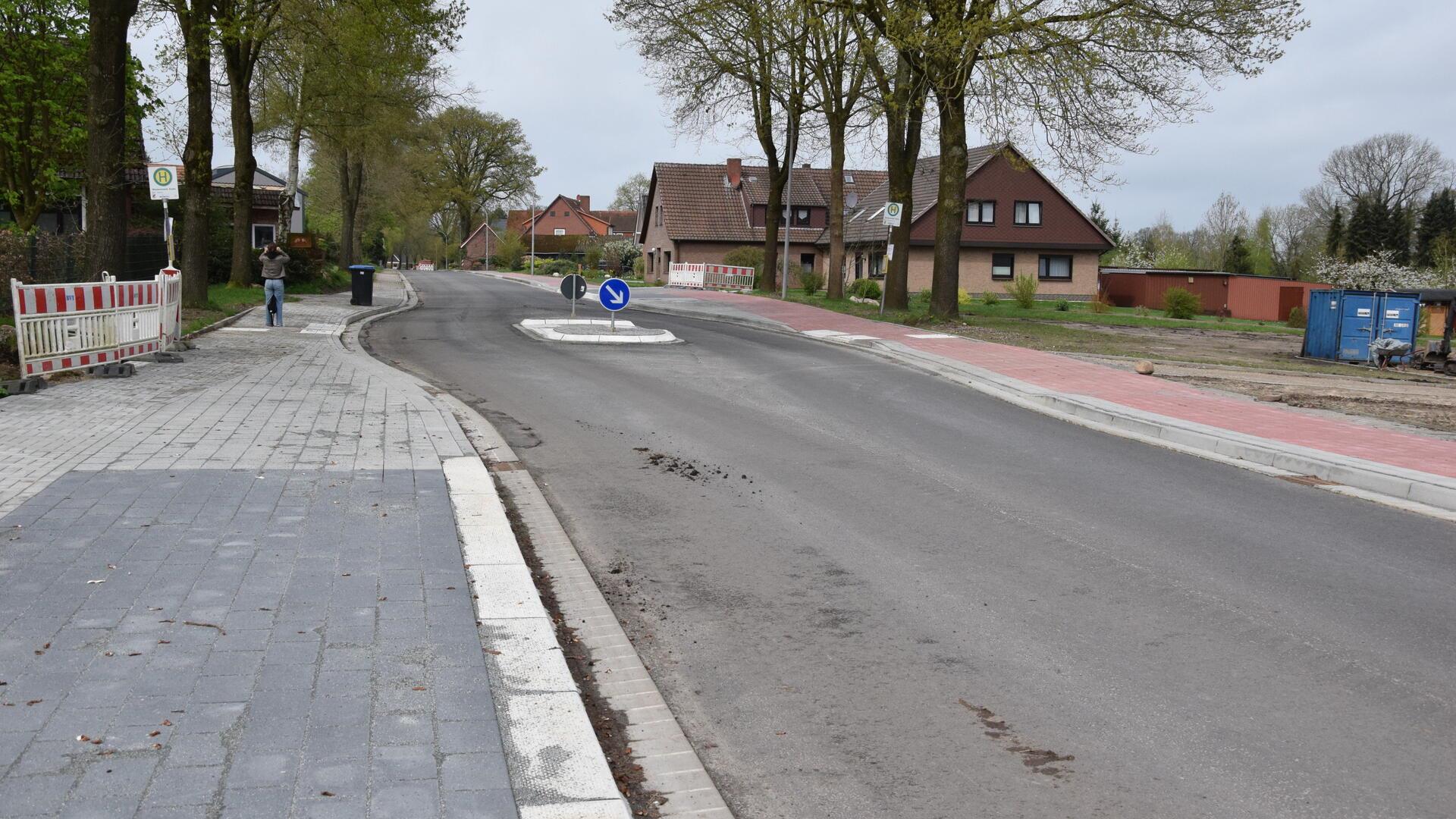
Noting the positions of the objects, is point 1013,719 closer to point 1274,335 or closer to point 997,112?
point 997,112

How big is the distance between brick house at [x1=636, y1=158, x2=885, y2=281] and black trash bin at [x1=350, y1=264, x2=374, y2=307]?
113ft

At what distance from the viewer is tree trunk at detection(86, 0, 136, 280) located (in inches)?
651

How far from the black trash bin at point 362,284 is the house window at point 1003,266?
35.9 meters

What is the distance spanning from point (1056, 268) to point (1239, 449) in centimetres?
5162

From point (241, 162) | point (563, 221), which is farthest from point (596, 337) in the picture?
point (563, 221)

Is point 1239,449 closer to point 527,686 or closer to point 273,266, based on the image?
point 527,686

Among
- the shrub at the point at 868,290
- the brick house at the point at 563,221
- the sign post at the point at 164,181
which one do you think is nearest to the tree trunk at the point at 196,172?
the sign post at the point at 164,181

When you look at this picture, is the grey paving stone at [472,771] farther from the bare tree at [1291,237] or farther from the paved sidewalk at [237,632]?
the bare tree at [1291,237]

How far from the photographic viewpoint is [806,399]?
544 inches

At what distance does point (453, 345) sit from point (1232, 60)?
53.6 ft

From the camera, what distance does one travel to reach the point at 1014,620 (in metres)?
5.61

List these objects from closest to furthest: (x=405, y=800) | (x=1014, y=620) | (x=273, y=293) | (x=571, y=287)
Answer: (x=405, y=800) → (x=1014, y=620) → (x=273, y=293) → (x=571, y=287)

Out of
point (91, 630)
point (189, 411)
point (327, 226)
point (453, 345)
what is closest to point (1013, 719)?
point (91, 630)

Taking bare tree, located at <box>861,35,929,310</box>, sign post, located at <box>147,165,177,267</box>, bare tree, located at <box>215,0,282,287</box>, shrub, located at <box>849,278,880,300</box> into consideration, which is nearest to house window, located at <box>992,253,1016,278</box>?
shrub, located at <box>849,278,880,300</box>
